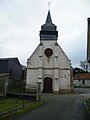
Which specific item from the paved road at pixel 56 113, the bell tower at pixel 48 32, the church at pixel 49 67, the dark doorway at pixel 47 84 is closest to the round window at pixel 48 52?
the church at pixel 49 67

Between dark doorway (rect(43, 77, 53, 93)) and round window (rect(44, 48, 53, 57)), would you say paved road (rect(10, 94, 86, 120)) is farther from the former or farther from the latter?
round window (rect(44, 48, 53, 57))

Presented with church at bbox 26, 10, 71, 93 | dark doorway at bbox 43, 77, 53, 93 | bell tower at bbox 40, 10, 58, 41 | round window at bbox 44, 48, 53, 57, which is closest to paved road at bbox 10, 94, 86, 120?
church at bbox 26, 10, 71, 93

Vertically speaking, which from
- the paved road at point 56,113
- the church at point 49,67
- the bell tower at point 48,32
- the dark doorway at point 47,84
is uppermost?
the bell tower at point 48,32

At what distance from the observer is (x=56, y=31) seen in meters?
39.1

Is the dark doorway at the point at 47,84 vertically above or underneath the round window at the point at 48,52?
underneath

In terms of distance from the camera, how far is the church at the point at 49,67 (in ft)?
123

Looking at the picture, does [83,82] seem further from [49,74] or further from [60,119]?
[60,119]

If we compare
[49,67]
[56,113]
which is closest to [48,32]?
[49,67]

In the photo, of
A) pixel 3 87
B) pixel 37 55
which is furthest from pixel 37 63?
pixel 3 87

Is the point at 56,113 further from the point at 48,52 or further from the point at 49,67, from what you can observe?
the point at 48,52

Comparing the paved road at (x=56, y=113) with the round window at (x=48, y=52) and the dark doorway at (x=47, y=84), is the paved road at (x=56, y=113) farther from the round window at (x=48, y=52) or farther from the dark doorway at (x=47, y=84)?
the round window at (x=48, y=52)

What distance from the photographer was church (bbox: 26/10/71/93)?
37.5 m

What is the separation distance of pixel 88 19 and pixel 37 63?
2048cm

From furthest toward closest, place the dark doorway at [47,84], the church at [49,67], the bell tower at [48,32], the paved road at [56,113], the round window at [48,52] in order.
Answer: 1. the bell tower at [48,32]
2. the round window at [48,52]
3. the dark doorway at [47,84]
4. the church at [49,67]
5. the paved road at [56,113]
